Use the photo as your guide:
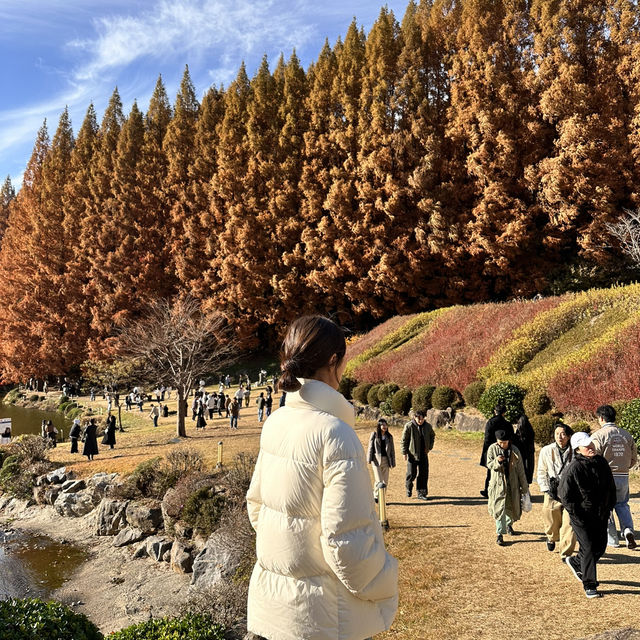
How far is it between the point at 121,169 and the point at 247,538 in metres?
42.1

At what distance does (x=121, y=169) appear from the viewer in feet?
145

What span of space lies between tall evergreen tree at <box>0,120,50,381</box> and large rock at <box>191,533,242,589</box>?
128 feet

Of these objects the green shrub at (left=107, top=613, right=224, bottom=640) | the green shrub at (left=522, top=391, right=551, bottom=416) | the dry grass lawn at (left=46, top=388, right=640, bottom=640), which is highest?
the green shrub at (left=522, top=391, right=551, bottom=416)

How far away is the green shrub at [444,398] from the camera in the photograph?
17.2 m

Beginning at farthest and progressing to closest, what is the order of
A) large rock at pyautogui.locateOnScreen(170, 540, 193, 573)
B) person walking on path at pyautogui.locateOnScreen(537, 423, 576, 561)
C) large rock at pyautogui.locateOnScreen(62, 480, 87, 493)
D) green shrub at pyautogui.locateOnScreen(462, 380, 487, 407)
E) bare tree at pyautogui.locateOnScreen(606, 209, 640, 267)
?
A: bare tree at pyautogui.locateOnScreen(606, 209, 640, 267)
green shrub at pyautogui.locateOnScreen(462, 380, 487, 407)
large rock at pyautogui.locateOnScreen(62, 480, 87, 493)
large rock at pyautogui.locateOnScreen(170, 540, 193, 573)
person walking on path at pyautogui.locateOnScreen(537, 423, 576, 561)

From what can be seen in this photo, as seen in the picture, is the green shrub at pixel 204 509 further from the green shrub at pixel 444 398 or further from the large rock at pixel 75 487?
the green shrub at pixel 444 398

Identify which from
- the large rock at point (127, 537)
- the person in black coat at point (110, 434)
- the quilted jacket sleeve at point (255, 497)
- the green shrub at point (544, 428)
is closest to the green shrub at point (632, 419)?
the green shrub at point (544, 428)

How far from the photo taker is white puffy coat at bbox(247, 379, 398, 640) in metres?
1.84

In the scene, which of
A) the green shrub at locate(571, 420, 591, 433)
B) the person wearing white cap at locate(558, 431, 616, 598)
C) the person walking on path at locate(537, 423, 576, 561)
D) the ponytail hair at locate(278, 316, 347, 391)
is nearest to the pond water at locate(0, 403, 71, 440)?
the green shrub at locate(571, 420, 591, 433)

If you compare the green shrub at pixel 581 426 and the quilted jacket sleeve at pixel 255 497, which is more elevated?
the quilted jacket sleeve at pixel 255 497

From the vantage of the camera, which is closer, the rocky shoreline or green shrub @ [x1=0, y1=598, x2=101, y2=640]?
green shrub @ [x1=0, y1=598, x2=101, y2=640]

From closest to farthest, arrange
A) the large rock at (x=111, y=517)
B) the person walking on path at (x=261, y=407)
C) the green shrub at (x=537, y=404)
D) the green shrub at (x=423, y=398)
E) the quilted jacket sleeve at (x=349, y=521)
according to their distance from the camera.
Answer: the quilted jacket sleeve at (x=349, y=521) < the large rock at (x=111, y=517) < the green shrub at (x=537, y=404) < the green shrub at (x=423, y=398) < the person walking on path at (x=261, y=407)

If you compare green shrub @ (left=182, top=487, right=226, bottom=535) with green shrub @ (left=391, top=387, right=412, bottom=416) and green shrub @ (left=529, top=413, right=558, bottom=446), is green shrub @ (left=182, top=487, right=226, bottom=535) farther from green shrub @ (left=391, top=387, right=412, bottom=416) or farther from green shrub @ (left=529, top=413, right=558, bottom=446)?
green shrub @ (left=391, top=387, right=412, bottom=416)

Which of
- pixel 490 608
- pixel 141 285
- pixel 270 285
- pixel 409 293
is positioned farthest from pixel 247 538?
pixel 141 285
